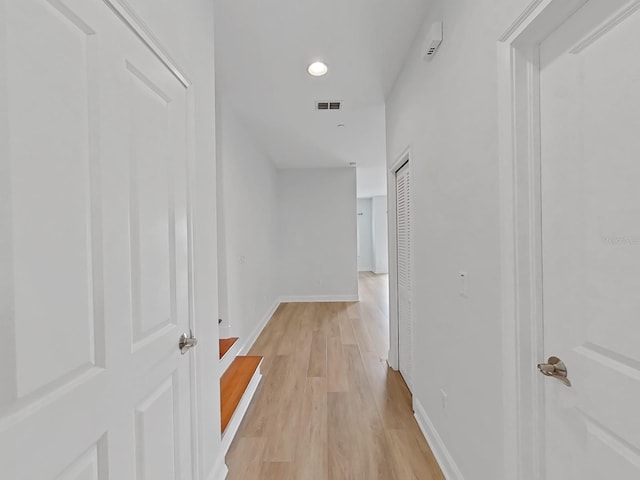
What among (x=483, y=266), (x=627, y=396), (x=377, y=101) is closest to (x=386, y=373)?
(x=483, y=266)

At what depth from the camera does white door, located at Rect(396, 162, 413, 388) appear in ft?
7.99

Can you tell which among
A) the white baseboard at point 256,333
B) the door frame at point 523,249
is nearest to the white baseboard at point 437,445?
the door frame at point 523,249

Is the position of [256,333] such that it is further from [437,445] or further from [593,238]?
[593,238]

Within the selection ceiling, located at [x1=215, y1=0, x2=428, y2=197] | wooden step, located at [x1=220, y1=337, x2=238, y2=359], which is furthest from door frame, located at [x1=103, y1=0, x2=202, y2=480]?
wooden step, located at [x1=220, y1=337, x2=238, y2=359]

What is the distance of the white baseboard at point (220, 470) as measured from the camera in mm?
1483

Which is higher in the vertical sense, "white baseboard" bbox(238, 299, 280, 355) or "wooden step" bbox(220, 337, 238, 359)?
"wooden step" bbox(220, 337, 238, 359)

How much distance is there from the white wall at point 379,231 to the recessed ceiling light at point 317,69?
8.20 metres

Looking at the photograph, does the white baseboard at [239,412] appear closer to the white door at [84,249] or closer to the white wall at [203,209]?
the white wall at [203,209]

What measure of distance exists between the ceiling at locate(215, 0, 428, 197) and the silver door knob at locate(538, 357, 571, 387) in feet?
6.55

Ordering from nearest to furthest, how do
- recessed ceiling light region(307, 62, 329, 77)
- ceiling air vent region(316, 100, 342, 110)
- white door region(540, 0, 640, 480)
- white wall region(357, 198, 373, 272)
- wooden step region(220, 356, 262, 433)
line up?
white door region(540, 0, 640, 480), wooden step region(220, 356, 262, 433), recessed ceiling light region(307, 62, 329, 77), ceiling air vent region(316, 100, 342, 110), white wall region(357, 198, 373, 272)

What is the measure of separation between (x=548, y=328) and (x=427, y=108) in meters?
1.43

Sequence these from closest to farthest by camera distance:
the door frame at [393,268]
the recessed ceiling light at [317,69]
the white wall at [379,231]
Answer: the recessed ceiling light at [317,69], the door frame at [393,268], the white wall at [379,231]

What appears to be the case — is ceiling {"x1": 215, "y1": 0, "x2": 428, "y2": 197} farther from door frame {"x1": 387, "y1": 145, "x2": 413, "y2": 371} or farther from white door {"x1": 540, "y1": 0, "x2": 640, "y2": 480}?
white door {"x1": 540, "y1": 0, "x2": 640, "y2": 480}

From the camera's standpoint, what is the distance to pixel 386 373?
9.30ft
